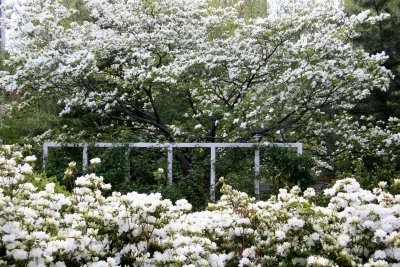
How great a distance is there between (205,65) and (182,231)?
411 centimetres

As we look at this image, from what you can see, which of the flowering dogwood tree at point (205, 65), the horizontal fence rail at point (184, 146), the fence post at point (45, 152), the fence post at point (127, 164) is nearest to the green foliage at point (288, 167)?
the horizontal fence rail at point (184, 146)

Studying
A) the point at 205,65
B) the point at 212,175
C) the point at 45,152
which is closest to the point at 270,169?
the point at 212,175

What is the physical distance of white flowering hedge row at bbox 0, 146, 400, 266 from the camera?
71.8 inches

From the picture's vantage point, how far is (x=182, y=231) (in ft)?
6.96

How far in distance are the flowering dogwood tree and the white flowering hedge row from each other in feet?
11.5

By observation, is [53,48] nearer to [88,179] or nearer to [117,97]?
[117,97]

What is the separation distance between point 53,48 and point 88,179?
14.9 ft

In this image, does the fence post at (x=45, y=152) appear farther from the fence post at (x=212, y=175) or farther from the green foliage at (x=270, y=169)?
the green foliage at (x=270, y=169)

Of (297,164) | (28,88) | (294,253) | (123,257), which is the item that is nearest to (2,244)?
(123,257)

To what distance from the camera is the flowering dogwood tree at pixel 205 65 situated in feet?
19.5

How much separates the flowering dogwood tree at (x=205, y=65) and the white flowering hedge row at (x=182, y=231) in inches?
138

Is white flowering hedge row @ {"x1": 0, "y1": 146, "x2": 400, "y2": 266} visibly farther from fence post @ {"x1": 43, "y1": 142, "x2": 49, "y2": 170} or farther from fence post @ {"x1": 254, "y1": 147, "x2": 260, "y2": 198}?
fence post @ {"x1": 43, "y1": 142, "x2": 49, "y2": 170}

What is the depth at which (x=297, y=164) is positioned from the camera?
6164 millimetres

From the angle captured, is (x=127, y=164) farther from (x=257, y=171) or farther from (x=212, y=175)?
(x=257, y=171)
